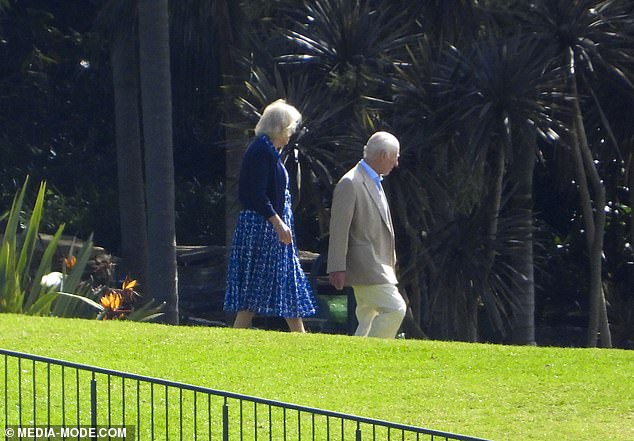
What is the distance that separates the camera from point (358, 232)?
32.2 feet

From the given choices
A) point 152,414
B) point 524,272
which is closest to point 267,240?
point 152,414

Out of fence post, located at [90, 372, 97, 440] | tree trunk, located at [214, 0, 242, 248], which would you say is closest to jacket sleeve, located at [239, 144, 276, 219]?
fence post, located at [90, 372, 97, 440]

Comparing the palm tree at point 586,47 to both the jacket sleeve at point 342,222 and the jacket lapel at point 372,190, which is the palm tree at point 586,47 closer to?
the jacket lapel at point 372,190

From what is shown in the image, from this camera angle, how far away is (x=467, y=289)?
14.5 m

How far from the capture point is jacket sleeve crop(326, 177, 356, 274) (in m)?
9.70

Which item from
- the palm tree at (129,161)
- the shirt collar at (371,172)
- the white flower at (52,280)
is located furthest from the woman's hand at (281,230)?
the palm tree at (129,161)

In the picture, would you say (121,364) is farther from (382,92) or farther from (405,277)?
(382,92)

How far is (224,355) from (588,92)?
25.9 ft

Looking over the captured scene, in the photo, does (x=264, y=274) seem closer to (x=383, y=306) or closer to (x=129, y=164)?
(x=383, y=306)

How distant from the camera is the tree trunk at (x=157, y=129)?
15.5 meters

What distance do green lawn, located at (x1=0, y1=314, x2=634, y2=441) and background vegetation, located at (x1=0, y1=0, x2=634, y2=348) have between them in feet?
16.6

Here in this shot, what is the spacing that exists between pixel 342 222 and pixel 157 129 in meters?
6.10

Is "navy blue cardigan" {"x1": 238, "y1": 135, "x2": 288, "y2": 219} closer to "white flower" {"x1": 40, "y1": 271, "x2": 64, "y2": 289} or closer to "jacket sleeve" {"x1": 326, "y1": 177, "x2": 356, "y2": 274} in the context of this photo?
"jacket sleeve" {"x1": 326, "y1": 177, "x2": 356, "y2": 274}

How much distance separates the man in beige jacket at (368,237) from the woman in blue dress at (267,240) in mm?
333
